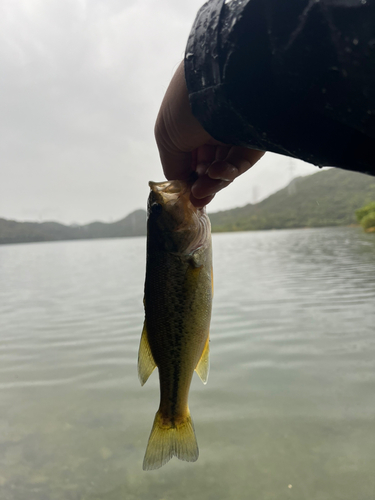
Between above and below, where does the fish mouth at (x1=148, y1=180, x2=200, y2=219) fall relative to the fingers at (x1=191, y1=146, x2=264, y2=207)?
below

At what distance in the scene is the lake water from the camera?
3623mm

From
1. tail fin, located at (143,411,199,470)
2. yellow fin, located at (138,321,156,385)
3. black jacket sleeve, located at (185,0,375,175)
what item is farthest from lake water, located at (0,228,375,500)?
black jacket sleeve, located at (185,0,375,175)

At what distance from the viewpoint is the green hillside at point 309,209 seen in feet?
366

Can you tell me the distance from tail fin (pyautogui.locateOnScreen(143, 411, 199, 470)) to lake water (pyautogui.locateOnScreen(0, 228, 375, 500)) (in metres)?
1.45

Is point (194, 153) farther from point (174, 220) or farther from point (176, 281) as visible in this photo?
point (176, 281)

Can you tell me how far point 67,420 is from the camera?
16.6 feet

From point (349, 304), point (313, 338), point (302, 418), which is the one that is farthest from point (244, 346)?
point (349, 304)

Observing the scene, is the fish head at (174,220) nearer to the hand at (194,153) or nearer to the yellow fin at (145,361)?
the hand at (194,153)

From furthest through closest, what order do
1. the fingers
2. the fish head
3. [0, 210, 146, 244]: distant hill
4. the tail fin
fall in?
1. [0, 210, 146, 244]: distant hill
2. the tail fin
3. the fish head
4. the fingers

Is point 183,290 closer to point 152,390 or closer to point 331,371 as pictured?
point 152,390

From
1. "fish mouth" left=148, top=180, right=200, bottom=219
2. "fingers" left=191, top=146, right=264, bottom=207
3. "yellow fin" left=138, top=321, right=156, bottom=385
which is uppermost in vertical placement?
"fingers" left=191, top=146, right=264, bottom=207

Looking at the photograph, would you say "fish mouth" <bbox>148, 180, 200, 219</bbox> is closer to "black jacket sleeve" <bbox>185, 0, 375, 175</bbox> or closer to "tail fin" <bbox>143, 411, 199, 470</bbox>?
"black jacket sleeve" <bbox>185, 0, 375, 175</bbox>

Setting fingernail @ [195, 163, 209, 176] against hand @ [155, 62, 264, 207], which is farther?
fingernail @ [195, 163, 209, 176]

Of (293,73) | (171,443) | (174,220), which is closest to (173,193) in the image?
(174,220)
